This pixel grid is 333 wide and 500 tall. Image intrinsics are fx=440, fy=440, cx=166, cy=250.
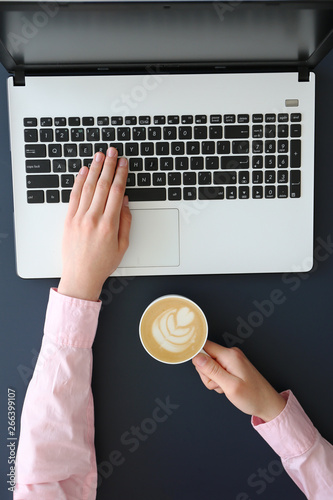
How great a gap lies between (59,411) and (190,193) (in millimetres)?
466

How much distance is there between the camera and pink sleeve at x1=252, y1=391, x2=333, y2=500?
2.74 feet

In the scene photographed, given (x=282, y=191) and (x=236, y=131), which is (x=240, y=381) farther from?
(x=236, y=131)

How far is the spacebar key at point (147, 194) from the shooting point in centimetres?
84

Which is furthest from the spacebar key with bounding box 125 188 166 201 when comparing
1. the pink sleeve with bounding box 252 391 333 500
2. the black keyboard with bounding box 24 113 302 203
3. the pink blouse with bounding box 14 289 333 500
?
the pink sleeve with bounding box 252 391 333 500

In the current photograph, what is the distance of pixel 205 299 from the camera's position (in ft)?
3.03

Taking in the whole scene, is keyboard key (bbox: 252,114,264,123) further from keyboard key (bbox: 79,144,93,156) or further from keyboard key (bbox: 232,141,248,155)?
keyboard key (bbox: 79,144,93,156)

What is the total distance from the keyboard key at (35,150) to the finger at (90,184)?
97 mm

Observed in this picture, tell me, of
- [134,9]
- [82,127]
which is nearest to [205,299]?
[82,127]

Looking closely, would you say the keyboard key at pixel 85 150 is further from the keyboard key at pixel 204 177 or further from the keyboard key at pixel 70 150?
the keyboard key at pixel 204 177

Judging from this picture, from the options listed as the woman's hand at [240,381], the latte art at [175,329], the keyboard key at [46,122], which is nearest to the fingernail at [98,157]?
the keyboard key at [46,122]

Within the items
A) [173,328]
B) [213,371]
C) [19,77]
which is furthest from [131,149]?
[213,371]

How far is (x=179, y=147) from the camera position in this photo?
0.84 m

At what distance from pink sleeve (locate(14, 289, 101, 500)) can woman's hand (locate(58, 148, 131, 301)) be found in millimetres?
43

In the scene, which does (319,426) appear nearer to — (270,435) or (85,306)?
(270,435)
